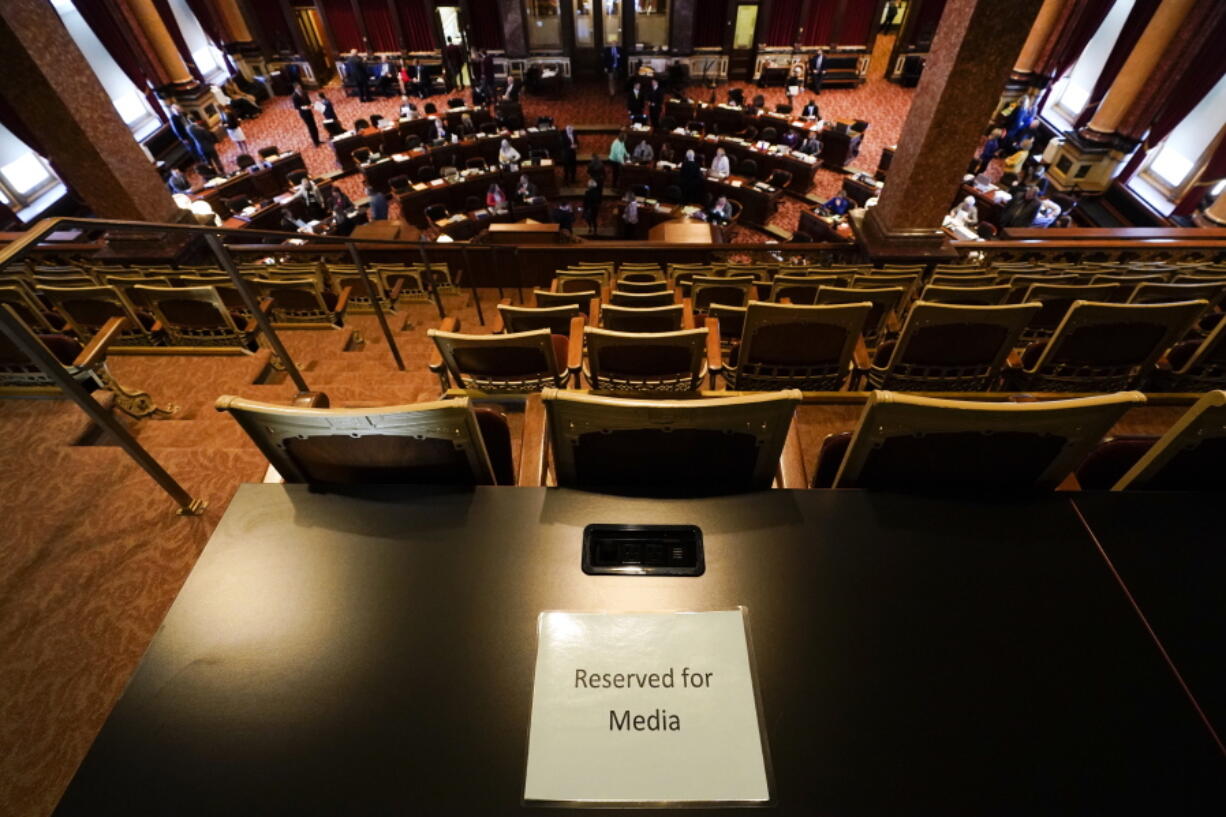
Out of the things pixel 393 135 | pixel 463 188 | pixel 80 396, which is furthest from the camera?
pixel 393 135

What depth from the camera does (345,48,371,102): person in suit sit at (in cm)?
1388

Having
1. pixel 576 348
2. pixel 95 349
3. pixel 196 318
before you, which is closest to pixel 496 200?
pixel 196 318

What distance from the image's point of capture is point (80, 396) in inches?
67.2

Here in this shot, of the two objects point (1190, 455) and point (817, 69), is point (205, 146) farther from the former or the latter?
point (1190, 455)

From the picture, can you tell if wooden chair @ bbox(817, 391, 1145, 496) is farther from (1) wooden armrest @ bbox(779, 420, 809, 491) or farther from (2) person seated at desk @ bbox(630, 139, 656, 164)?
(2) person seated at desk @ bbox(630, 139, 656, 164)

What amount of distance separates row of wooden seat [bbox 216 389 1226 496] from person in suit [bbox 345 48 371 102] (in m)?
16.0

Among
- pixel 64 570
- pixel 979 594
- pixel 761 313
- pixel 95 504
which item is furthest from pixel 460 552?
pixel 761 313

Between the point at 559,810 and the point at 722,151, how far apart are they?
35.2ft

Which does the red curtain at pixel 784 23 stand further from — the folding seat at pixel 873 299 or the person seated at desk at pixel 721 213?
the folding seat at pixel 873 299

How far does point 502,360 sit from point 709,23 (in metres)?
14.5

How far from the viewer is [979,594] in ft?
3.67

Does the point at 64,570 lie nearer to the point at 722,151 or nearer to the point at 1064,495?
the point at 1064,495

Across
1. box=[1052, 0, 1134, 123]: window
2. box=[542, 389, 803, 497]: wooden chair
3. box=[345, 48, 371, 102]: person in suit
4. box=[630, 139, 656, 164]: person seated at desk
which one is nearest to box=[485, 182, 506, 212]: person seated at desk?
box=[630, 139, 656, 164]: person seated at desk

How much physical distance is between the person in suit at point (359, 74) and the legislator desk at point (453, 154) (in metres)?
4.38
